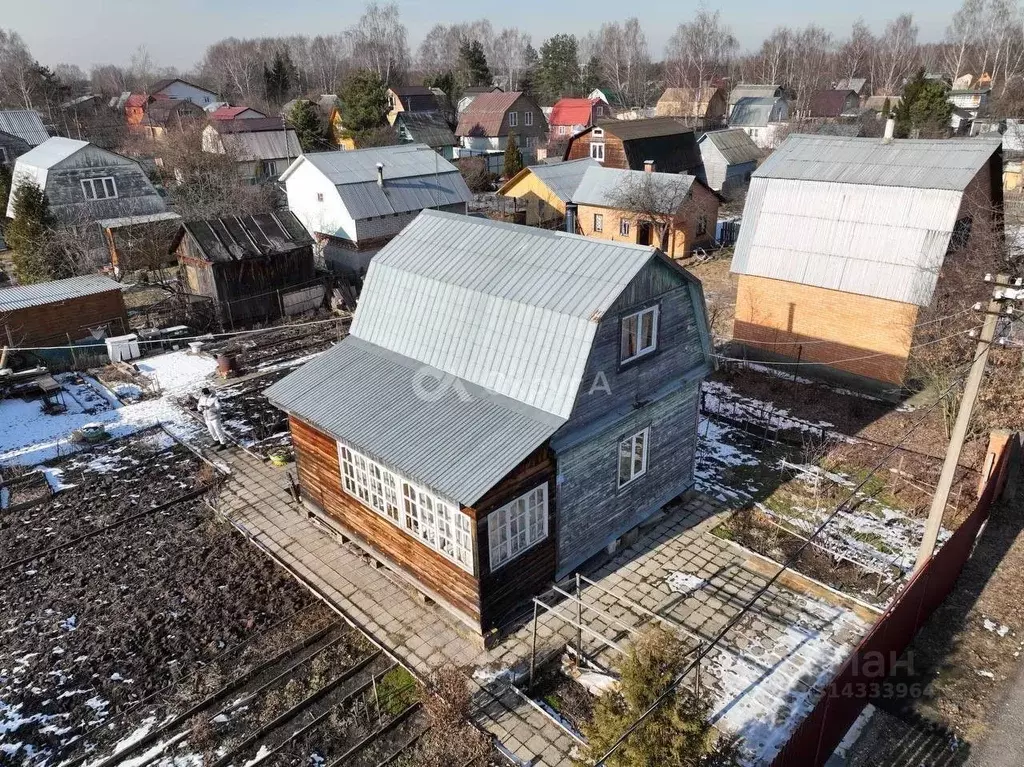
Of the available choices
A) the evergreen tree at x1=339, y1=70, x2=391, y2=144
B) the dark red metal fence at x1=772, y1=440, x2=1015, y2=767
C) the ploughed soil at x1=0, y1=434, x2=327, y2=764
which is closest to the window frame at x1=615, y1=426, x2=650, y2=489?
the dark red metal fence at x1=772, y1=440, x2=1015, y2=767

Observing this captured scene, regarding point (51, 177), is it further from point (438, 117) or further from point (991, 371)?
point (991, 371)

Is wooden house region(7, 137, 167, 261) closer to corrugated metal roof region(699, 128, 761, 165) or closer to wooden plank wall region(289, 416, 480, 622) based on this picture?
wooden plank wall region(289, 416, 480, 622)

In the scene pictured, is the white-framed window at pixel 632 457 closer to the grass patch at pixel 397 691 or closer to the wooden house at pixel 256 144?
the grass patch at pixel 397 691

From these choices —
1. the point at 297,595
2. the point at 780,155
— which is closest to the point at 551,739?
the point at 297,595

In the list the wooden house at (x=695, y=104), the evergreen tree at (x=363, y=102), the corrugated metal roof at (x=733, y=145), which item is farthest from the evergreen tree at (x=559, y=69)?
the corrugated metal roof at (x=733, y=145)

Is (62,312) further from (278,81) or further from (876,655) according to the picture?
(278,81)
